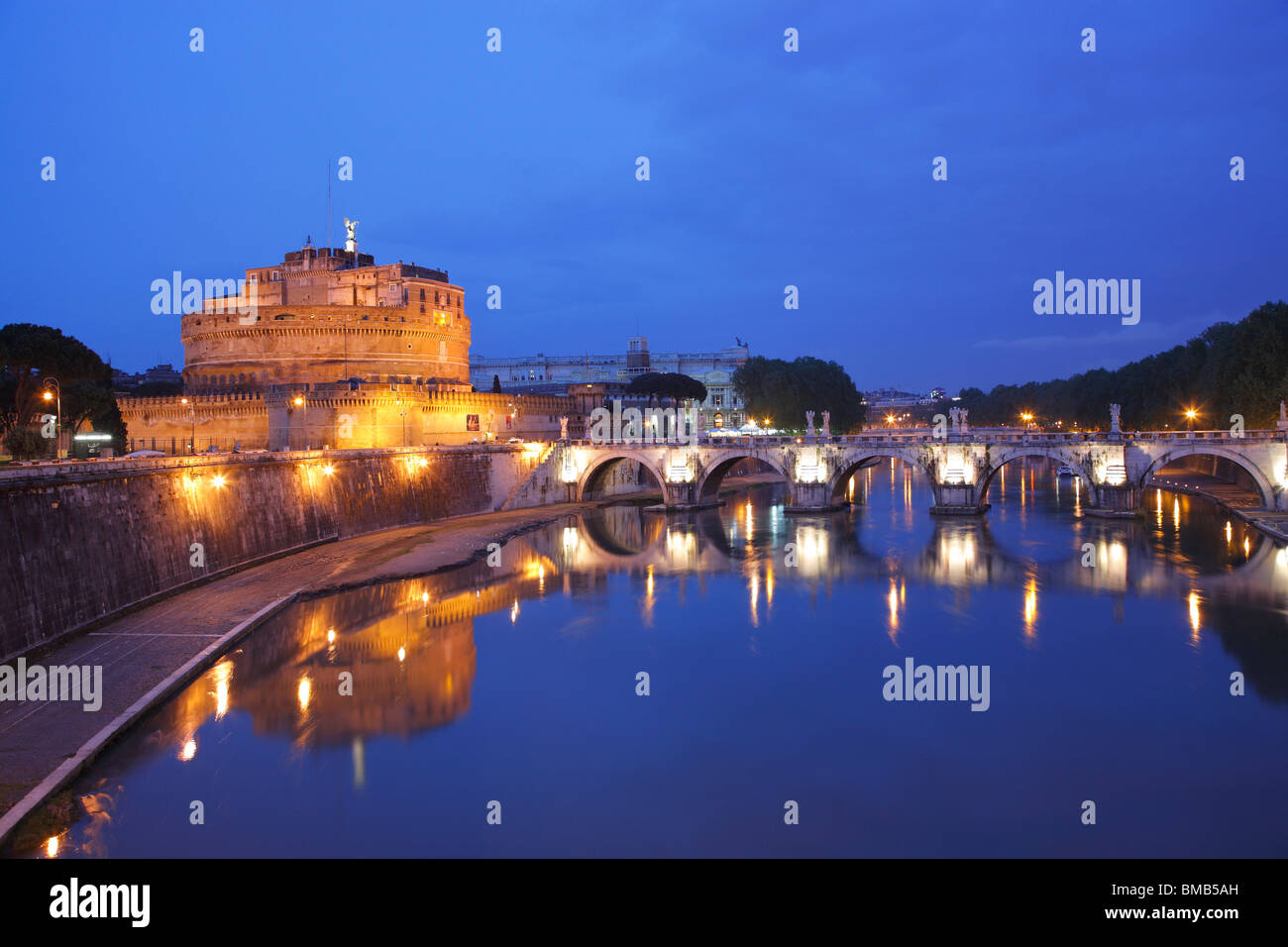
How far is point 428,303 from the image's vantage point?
7200 centimetres

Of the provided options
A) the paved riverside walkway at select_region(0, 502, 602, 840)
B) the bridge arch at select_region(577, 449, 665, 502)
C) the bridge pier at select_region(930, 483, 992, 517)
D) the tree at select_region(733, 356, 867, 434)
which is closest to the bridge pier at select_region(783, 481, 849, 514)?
the bridge pier at select_region(930, 483, 992, 517)

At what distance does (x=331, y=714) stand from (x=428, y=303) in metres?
55.9

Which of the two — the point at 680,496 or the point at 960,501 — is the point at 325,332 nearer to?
the point at 680,496

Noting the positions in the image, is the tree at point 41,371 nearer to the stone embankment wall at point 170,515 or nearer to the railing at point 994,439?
the stone embankment wall at point 170,515

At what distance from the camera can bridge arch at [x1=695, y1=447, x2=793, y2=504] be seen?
5625 centimetres

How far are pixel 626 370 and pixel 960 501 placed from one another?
68.6 m

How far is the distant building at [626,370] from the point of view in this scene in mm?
109062

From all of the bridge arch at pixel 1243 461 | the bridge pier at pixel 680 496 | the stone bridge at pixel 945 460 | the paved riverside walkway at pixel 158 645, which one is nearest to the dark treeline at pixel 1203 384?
the stone bridge at pixel 945 460

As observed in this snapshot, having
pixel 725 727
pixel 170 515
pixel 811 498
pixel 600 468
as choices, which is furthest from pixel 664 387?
pixel 725 727

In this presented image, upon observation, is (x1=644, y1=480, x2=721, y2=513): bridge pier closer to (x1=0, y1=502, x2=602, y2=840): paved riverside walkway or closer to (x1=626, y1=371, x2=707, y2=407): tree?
(x1=0, y1=502, x2=602, y2=840): paved riverside walkway

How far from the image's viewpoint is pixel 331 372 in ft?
215

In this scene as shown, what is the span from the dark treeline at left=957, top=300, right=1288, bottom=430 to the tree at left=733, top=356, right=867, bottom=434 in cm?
2407
